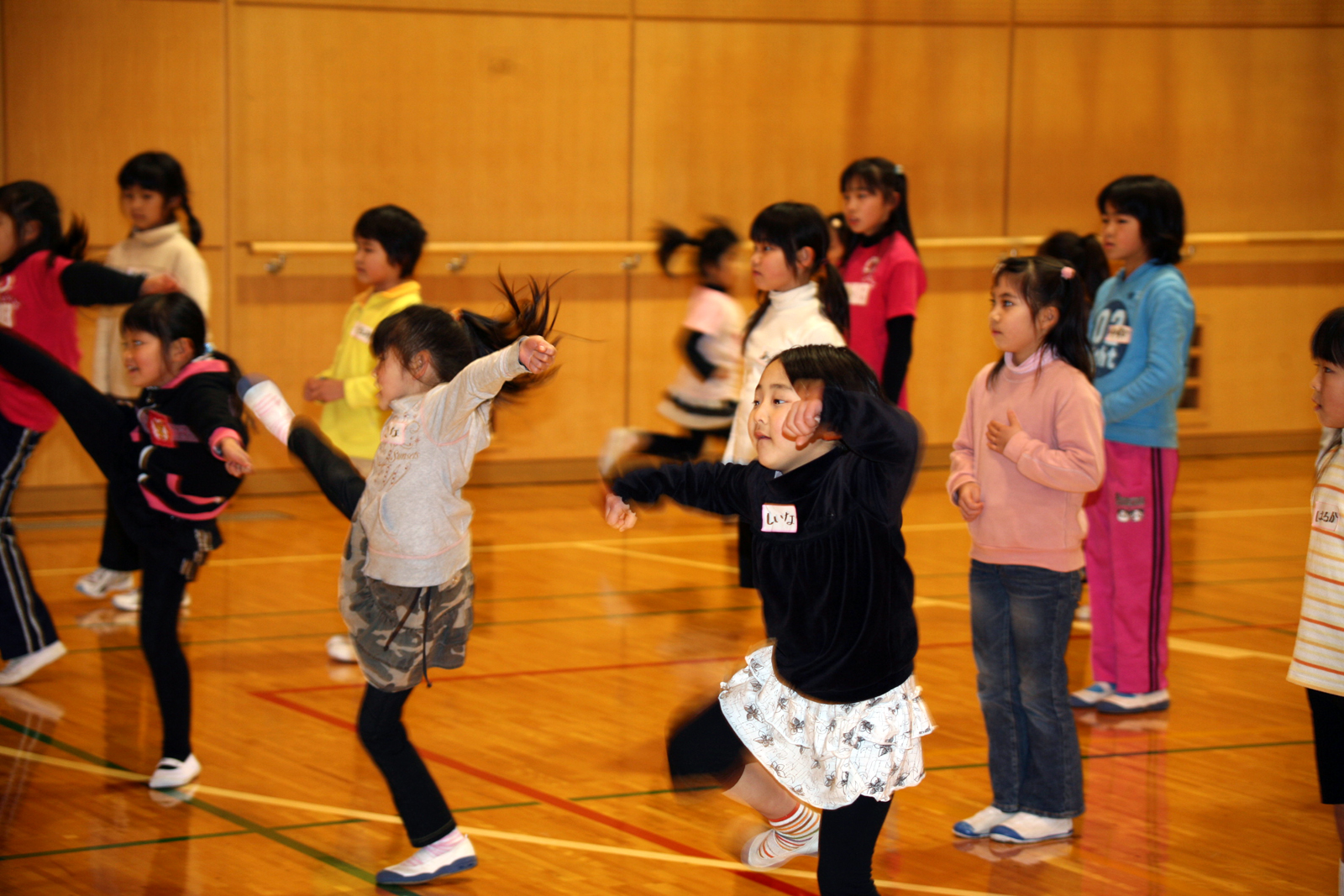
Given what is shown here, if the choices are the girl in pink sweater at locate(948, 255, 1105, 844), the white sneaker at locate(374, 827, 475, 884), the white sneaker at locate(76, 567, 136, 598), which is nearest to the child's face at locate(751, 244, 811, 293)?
the girl in pink sweater at locate(948, 255, 1105, 844)

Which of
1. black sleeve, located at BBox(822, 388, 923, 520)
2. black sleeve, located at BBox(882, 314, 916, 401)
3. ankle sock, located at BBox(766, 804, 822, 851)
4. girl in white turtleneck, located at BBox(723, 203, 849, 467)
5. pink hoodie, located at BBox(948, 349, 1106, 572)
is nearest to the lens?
black sleeve, located at BBox(822, 388, 923, 520)

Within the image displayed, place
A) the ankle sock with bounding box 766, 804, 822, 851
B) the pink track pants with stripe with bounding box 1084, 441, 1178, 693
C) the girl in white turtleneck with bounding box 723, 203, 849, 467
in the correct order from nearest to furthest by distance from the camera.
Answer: the ankle sock with bounding box 766, 804, 822, 851, the girl in white turtleneck with bounding box 723, 203, 849, 467, the pink track pants with stripe with bounding box 1084, 441, 1178, 693

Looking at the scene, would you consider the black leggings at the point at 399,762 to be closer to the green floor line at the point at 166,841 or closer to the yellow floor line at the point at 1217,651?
the green floor line at the point at 166,841

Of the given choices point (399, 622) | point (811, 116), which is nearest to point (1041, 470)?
point (399, 622)

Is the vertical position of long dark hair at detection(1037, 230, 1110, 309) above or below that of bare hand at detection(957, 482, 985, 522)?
above

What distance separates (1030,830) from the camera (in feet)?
11.0

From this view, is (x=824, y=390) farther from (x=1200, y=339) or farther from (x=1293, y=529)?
(x=1200, y=339)

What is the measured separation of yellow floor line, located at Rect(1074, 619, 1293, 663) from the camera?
498cm

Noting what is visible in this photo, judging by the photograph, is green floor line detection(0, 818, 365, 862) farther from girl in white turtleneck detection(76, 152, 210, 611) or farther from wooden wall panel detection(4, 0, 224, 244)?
wooden wall panel detection(4, 0, 224, 244)

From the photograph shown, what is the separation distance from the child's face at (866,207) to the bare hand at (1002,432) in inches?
70.8

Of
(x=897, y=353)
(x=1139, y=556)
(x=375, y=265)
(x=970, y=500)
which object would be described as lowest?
(x=1139, y=556)

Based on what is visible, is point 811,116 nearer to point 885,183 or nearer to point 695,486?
point 885,183

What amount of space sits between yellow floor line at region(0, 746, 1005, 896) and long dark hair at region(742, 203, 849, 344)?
153 centimetres

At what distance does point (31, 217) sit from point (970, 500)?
10.2 feet
